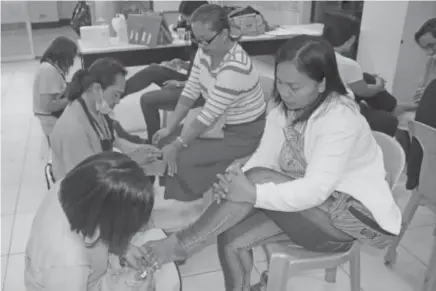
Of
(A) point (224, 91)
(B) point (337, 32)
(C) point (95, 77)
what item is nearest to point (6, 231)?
(C) point (95, 77)

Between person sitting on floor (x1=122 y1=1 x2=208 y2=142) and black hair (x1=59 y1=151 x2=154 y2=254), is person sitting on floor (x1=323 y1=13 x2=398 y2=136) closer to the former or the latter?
person sitting on floor (x1=122 y1=1 x2=208 y2=142)

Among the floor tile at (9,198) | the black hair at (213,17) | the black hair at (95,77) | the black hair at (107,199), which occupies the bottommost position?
the floor tile at (9,198)

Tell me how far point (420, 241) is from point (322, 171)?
1309mm

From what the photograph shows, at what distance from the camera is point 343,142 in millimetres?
1319

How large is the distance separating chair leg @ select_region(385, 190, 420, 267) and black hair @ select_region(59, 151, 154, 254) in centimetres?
130

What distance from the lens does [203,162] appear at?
2.02 metres

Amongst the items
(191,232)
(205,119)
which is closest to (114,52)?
(205,119)

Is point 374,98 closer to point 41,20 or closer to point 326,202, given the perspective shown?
point 326,202

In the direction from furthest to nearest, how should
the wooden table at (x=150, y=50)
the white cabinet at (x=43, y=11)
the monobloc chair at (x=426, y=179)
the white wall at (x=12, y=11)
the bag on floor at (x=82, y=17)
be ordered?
the white cabinet at (x=43, y=11) < the white wall at (x=12, y=11) < the bag on floor at (x=82, y=17) < the wooden table at (x=150, y=50) < the monobloc chair at (x=426, y=179)

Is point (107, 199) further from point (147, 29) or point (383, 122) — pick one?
point (147, 29)

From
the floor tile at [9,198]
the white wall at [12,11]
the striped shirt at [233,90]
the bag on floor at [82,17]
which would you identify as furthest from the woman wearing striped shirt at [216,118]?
the white wall at [12,11]

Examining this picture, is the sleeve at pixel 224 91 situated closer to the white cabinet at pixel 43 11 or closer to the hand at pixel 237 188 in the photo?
the hand at pixel 237 188

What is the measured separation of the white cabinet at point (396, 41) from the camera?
12.2ft

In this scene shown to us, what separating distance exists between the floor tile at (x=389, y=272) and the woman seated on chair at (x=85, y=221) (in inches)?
50.5
